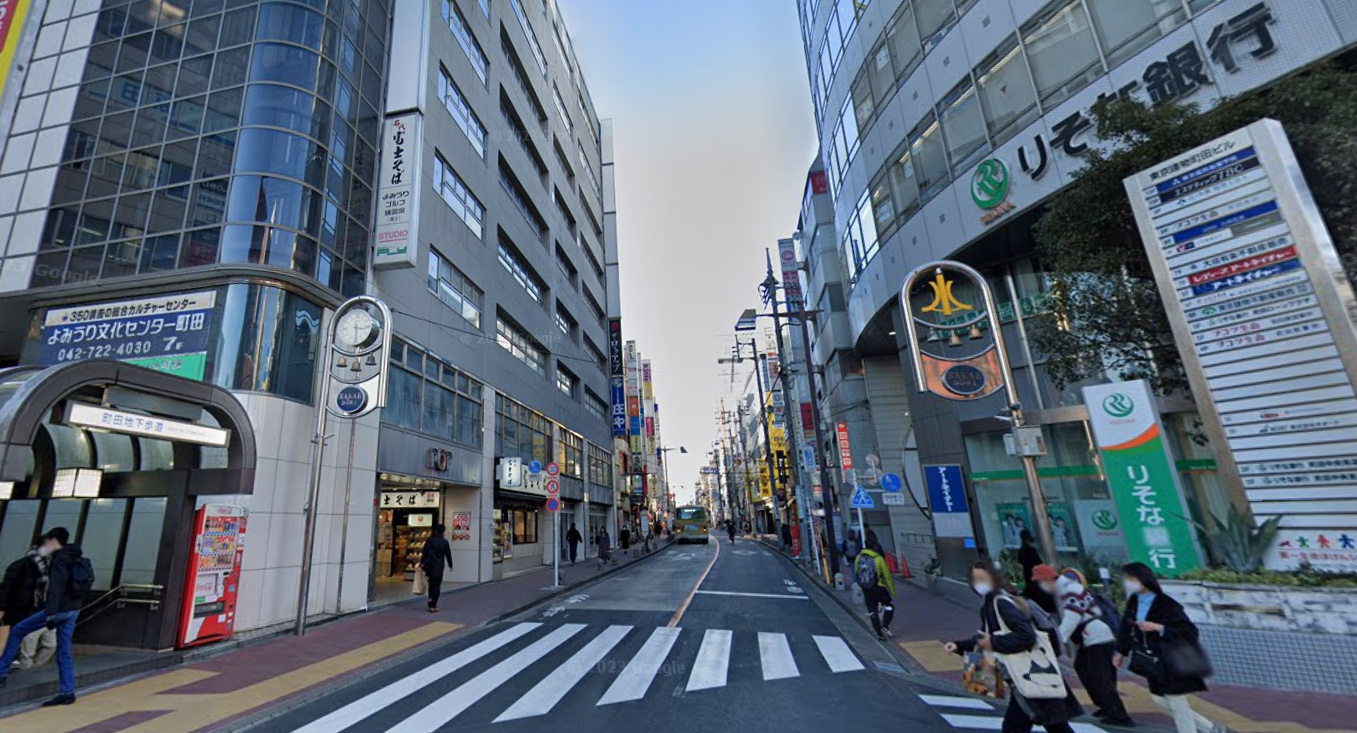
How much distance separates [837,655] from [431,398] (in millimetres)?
13234

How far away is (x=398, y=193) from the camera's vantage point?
14617mm

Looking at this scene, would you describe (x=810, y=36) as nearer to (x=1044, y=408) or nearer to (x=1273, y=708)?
(x=1044, y=408)

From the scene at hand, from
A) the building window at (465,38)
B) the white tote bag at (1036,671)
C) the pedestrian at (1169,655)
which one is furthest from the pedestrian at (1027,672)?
the building window at (465,38)

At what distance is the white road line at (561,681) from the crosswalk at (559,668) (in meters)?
0.01

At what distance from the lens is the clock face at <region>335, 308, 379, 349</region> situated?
476 inches

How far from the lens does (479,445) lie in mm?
19625

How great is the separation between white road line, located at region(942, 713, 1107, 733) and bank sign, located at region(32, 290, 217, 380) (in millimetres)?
13559

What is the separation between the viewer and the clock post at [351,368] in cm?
1137

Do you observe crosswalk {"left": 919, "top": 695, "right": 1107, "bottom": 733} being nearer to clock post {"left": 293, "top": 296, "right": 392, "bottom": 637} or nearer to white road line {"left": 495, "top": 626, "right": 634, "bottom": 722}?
white road line {"left": 495, "top": 626, "right": 634, "bottom": 722}

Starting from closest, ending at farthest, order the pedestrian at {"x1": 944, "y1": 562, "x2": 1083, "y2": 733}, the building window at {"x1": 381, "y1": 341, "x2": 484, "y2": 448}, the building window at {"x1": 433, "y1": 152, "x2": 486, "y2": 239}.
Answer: the pedestrian at {"x1": 944, "y1": 562, "x2": 1083, "y2": 733}, the building window at {"x1": 381, "y1": 341, "x2": 484, "y2": 448}, the building window at {"x1": 433, "y1": 152, "x2": 486, "y2": 239}

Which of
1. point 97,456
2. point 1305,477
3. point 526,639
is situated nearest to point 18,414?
point 97,456

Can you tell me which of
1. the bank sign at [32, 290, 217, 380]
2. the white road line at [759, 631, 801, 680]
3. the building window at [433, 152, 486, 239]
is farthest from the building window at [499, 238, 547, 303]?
the white road line at [759, 631, 801, 680]

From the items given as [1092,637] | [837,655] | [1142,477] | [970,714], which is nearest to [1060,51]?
[1142,477]

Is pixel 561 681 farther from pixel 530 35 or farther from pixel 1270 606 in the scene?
pixel 530 35
